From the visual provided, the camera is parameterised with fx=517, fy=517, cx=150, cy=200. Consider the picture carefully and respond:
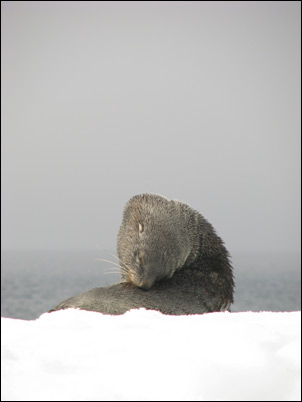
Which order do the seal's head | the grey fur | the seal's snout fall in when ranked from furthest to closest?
the seal's head
the seal's snout
the grey fur

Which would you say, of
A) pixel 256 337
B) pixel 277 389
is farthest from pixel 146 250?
pixel 277 389

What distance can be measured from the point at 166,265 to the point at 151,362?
3.82 m

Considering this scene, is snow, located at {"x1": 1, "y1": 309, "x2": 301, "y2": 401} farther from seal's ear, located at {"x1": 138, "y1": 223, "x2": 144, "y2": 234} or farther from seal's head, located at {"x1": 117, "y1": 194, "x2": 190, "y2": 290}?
seal's ear, located at {"x1": 138, "y1": 223, "x2": 144, "y2": 234}

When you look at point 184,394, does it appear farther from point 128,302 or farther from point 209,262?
point 209,262

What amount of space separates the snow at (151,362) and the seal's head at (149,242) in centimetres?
287

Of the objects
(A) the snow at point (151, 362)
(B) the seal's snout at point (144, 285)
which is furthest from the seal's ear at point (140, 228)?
(A) the snow at point (151, 362)

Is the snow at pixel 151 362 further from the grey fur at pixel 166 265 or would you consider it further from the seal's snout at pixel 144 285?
the seal's snout at pixel 144 285

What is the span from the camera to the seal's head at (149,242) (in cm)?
589

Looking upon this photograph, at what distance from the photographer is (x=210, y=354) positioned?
2.37 m

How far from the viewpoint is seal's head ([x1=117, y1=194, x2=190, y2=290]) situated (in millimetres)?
5887

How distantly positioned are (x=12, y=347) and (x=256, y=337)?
1205 mm

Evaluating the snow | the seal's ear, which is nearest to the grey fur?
the seal's ear

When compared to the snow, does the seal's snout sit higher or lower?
lower

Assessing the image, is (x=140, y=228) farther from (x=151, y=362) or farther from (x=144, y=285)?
(x=151, y=362)
